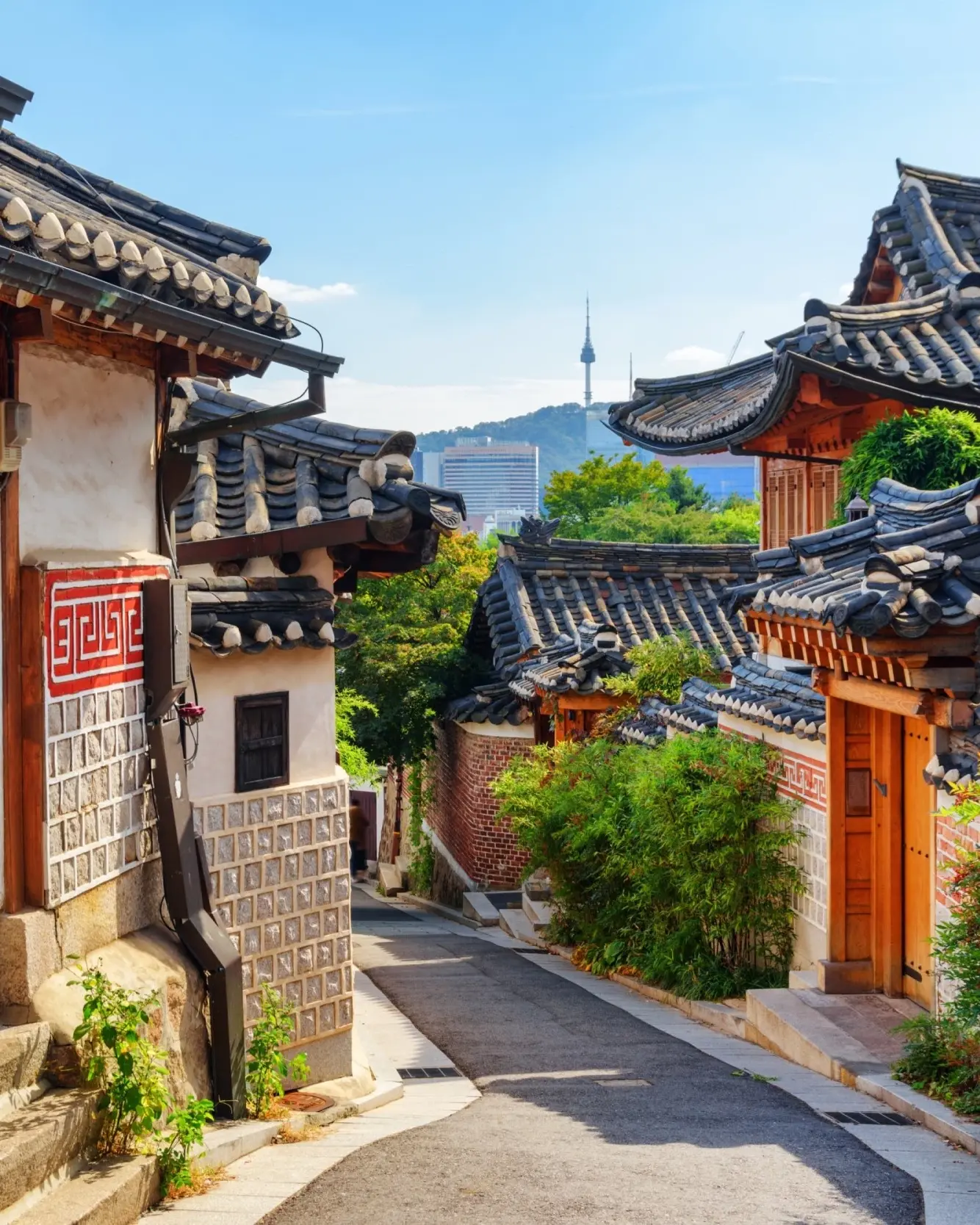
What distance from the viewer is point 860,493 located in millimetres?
13641

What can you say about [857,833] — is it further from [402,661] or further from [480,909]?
[402,661]

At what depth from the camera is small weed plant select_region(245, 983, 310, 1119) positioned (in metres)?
8.59

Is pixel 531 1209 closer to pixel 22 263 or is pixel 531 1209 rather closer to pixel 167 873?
pixel 167 873

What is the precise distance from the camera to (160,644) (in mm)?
8172

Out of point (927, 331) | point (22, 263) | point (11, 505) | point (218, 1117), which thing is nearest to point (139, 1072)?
point (218, 1117)

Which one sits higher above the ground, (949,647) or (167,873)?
(949,647)

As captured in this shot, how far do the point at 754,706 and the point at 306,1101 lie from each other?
20.3 ft

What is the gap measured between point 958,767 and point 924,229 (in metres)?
8.77

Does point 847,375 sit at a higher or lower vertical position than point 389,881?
higher

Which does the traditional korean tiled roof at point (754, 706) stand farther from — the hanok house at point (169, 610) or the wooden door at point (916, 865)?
the hanok house at point (169, 610)

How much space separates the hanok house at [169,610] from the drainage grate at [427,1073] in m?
0.74

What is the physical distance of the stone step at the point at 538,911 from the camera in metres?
20.2

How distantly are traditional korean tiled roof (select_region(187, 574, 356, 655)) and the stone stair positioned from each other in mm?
3144

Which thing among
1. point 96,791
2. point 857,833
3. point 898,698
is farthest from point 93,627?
point 857,833
